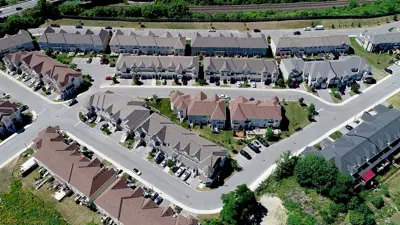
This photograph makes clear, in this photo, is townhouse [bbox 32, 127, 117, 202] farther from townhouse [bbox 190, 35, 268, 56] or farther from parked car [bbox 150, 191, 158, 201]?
townhouse [bbox 190, 35, 268, 56]

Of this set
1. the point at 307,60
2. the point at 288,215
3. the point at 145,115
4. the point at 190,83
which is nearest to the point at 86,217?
the point at 145,115

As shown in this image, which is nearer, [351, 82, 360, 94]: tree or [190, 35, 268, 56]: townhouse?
[351, 82, 360, 94]: tree

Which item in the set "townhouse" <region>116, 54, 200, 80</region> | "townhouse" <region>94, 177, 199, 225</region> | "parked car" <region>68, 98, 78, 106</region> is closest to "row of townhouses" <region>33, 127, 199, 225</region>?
"townhouse" <region>94, 177, 199, 225</region>

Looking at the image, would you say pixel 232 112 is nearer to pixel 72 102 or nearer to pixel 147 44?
pixel 147 44

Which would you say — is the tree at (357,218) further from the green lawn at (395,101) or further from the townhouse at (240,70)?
the townhouse at (240,70)

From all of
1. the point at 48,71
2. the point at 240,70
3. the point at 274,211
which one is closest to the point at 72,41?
the point at 48,71

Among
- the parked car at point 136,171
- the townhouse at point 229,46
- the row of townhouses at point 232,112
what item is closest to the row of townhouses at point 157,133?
the row of townhouses at point 232,112

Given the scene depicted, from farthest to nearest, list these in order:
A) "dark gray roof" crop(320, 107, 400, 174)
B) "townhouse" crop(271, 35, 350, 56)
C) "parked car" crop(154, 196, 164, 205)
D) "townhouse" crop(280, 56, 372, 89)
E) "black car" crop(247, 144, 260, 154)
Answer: "townhouse" crop(271, 35, 350, 56) < "townhouse" crop(280, 56, 372, 89) < "black car" crop(247, 144, 260, 154) < "dark gray roof" crop(320, 107, 400, 174) < "parked car" crop(154, 196, 164, 205)
